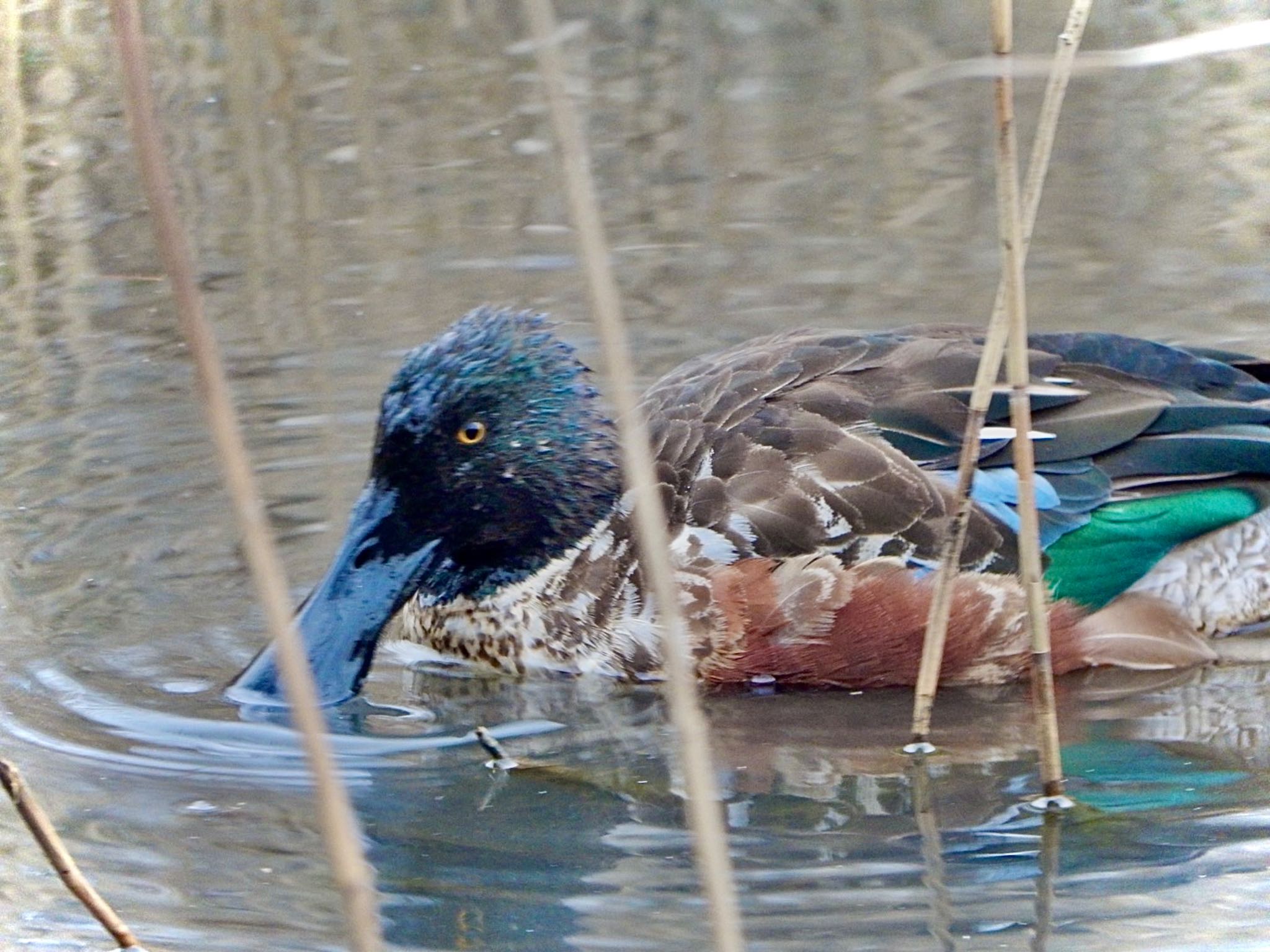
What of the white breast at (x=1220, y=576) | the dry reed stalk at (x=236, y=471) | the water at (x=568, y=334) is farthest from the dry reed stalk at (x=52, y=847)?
the white breast at (x=1220, y=576)

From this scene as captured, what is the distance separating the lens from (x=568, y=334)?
7523 mm

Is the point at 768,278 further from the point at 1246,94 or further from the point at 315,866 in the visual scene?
the point at 315,866

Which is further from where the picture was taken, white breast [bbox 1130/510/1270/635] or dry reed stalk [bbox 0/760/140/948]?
white breast [bbox 1130/510/1270/635]

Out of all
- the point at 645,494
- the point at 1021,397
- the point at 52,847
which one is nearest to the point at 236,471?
the point at 645,494

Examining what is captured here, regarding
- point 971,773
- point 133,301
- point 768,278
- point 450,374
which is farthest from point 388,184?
point 971,773

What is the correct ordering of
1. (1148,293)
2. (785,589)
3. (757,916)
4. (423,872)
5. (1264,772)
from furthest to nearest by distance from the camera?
(1148,293)
(785,589)
(1264,772)
(423,872)
(757,916)

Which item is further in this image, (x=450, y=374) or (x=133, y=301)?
(x=133, y=301)

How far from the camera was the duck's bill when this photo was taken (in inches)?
190

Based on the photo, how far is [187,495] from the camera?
640cm

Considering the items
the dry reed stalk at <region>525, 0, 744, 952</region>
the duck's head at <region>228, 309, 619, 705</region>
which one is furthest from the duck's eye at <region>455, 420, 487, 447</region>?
the dry reed stalk at <region>525, 0, 744, 952</region>

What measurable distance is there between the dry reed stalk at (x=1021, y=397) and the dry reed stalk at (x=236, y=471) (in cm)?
163

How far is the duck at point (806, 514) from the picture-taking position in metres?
4.84

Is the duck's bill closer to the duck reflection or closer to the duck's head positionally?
the duck's head

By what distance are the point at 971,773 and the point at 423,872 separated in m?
1.36
